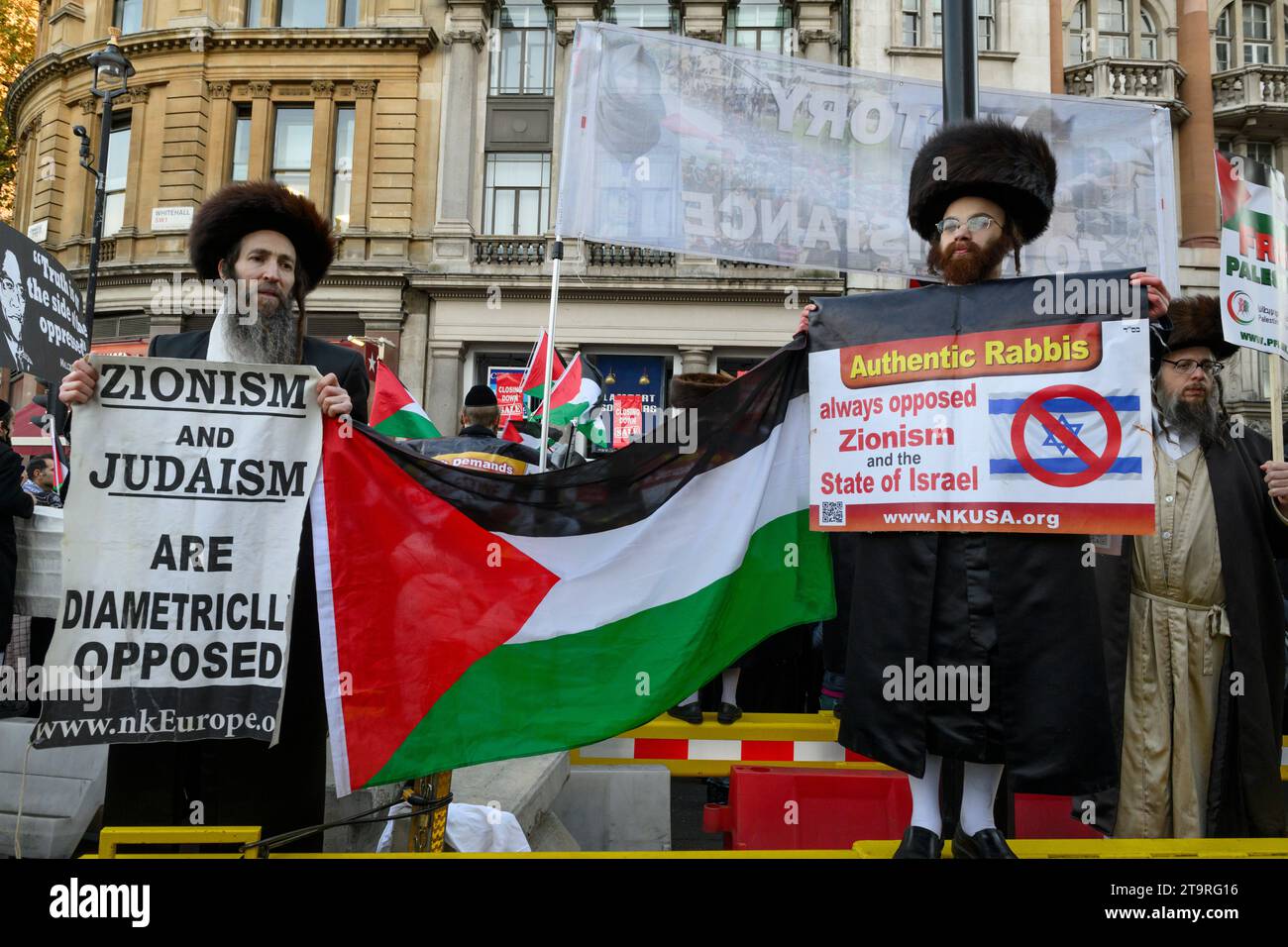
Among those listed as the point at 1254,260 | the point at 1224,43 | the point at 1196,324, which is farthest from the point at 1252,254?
the point at 1224,43

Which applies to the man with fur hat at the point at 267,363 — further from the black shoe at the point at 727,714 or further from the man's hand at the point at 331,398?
the black shoe at the point at 727,714

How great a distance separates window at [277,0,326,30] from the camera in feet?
75.9

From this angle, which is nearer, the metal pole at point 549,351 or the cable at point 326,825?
the cable at point 326,825

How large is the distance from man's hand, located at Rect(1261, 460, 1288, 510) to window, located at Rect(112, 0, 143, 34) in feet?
94.5

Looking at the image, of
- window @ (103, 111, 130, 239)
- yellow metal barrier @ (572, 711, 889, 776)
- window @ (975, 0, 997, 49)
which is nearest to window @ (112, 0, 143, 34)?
window @ (103, 111, 130, 239)

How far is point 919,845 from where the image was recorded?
2842mm

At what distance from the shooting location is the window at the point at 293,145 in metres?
22.8

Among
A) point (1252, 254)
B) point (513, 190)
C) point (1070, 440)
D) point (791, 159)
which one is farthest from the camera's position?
point (513, 190)

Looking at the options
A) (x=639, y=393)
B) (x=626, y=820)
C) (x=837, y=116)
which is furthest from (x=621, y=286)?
(x=626, y=820)

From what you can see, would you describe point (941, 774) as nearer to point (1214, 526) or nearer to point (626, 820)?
point (1214, 526)

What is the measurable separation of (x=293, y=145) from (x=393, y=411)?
17.8 m

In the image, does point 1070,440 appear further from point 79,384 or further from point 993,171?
point 79,384

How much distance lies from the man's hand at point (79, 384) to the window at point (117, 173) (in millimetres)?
24209

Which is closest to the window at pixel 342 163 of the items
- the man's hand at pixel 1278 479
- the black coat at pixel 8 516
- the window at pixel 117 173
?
the window at pixel 117 173
